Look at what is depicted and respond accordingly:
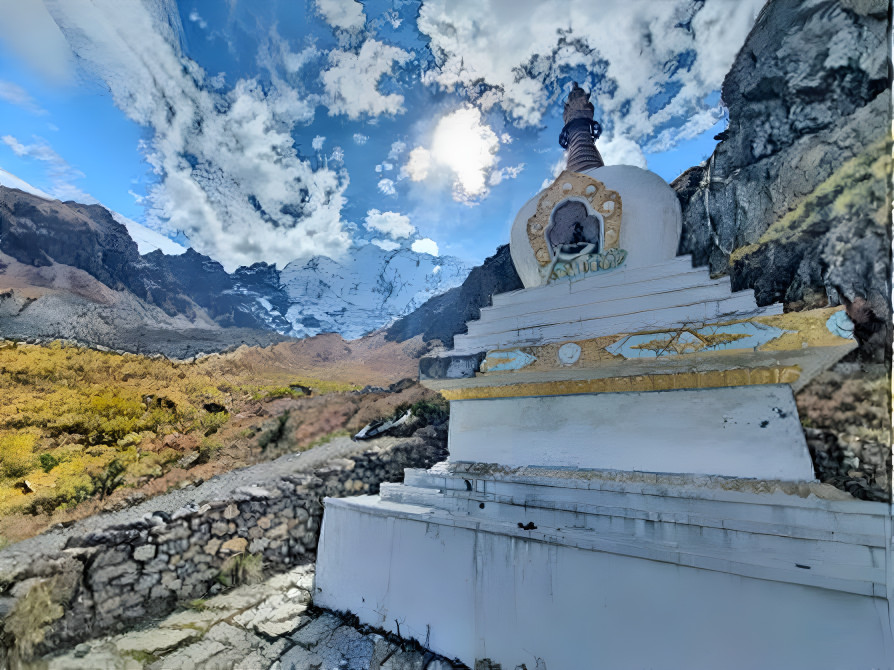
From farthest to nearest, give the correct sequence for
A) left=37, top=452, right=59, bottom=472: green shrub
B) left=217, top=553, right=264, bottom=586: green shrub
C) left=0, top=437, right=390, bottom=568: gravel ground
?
left=37, top=452, right=59, bottom=472: green shrub, left=217, top=553, right=264, bottom=586: green shrub, left=0, top=437, right=390, bottom=568: gravel ground

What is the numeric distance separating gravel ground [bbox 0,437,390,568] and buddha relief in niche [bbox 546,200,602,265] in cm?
439

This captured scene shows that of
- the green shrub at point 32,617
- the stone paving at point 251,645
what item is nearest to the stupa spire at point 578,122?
the stone paving at point 251,645

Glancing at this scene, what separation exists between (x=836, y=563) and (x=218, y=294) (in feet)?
45.6

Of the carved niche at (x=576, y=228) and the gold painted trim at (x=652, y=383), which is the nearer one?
the gold painted trim at (x=652, y=383)

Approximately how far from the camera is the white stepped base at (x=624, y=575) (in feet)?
5.19

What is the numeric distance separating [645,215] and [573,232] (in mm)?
714

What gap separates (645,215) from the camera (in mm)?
3605

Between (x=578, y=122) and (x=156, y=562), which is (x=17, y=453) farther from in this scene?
(x=578, y=122)

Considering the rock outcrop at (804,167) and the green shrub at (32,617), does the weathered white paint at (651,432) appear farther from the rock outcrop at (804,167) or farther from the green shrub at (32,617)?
the rock outcrop at (804,167)

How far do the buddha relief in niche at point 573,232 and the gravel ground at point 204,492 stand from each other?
4385 millimetres

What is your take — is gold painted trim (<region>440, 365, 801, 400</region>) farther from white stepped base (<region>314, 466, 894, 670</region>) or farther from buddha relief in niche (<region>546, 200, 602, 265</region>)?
buddha relief in niche (<region>546, 200, 602, 265</region>)

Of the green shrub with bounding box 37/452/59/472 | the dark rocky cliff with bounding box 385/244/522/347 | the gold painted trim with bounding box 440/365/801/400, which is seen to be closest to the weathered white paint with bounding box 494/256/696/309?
the gold painted trim with bounding box 440/365/801/400

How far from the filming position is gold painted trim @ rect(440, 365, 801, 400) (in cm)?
246

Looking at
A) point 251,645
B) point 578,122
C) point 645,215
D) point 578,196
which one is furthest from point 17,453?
point 578,122
